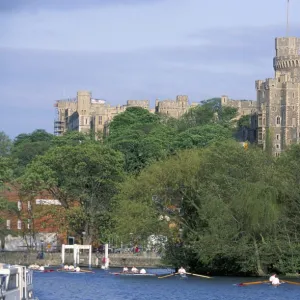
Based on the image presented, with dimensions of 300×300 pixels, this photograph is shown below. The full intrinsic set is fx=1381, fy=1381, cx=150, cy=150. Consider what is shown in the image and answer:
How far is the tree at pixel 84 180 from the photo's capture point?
4104 inches

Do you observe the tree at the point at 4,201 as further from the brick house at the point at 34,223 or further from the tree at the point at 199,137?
the tree at the point at 199,137

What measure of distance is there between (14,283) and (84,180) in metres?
49.3

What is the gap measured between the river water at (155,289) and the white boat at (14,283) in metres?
12.4

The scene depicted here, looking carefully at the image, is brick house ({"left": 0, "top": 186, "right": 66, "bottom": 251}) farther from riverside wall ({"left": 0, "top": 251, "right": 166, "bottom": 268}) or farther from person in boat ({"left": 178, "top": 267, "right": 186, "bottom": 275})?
person in boat ({"left": 178, "top": 267, "right": 186, "bottom": 275})

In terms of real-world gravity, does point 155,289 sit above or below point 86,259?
below

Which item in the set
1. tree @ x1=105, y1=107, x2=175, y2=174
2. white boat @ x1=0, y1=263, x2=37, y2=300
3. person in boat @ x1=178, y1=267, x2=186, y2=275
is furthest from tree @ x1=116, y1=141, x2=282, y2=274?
tree @ x1=105, y1=107, x2=175, y2=174

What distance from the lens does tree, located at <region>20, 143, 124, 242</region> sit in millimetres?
104250

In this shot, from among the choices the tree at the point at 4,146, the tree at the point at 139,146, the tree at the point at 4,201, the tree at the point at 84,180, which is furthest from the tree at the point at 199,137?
the tree at the point at 4,201

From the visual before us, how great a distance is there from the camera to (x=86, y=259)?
104 m

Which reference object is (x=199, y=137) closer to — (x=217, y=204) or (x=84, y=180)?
(x=84, y=180)

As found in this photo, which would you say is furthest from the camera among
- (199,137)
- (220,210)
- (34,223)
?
(199,137)

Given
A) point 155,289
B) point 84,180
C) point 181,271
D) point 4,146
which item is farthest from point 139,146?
point 155,289

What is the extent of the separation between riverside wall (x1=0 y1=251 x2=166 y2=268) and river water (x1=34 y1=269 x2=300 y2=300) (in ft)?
51.7

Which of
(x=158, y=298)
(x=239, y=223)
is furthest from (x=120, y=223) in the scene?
(x=158, y=298)
